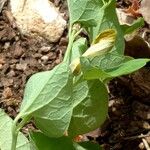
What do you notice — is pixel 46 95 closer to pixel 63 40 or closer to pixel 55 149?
pixel 55 149

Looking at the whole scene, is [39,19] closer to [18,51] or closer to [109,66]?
[18,51]

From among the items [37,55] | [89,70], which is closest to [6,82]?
[37,55]

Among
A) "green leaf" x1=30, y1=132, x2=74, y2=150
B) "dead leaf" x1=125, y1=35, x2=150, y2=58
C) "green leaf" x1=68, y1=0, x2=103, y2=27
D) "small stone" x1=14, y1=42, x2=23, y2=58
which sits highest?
"green leaf" x1=68, y1=0, x2=103, y2=27

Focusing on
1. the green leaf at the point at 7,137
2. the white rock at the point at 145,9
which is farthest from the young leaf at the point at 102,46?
the white rock at the point at 145,9

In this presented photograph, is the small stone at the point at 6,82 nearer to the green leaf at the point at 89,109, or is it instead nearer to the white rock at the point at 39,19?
the white rock at the point at 39,19

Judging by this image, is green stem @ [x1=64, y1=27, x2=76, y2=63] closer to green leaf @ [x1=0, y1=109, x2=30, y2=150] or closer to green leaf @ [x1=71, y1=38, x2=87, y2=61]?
green leaf @ [x1=71, y1=38, x2=87, y2=61]

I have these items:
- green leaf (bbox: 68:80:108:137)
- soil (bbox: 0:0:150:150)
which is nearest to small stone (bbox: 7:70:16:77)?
soil (bbox: 0:0:150:150)
